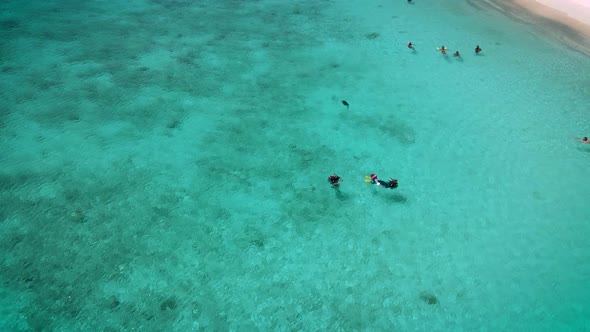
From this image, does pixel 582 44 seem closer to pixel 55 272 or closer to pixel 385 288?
pixel 385 288

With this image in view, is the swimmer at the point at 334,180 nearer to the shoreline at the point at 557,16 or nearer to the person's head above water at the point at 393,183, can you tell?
the person's head above water at the point at 393,183

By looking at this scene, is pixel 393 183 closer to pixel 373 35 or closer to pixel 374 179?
pixel 374 179

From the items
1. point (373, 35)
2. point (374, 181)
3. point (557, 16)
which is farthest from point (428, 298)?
point (557, 16)

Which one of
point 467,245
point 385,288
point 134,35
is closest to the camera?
point 385,288

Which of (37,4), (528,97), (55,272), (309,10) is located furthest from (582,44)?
(37,4)

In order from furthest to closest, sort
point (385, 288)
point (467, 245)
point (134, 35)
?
point (134, 35), point (467, 245), point (385, 288)

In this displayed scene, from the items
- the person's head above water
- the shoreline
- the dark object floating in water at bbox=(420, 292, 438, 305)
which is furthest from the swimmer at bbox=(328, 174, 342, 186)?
the shoreline
